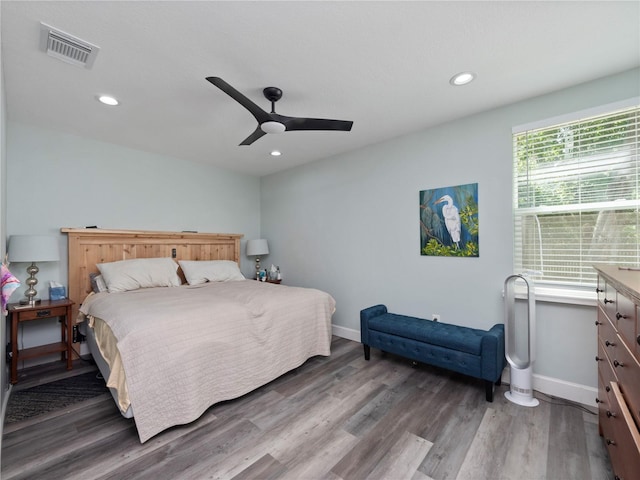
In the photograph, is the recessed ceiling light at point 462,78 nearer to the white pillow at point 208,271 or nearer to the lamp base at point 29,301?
the white pillow at point 208,271

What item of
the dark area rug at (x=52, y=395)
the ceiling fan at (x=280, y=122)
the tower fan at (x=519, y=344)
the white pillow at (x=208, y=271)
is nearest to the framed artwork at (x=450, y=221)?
the tower fan at (x=519, y=344)

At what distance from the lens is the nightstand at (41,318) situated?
2521 millimetres

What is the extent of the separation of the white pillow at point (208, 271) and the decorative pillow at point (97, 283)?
0.86 m

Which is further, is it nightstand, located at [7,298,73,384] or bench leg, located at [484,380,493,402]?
nightstand, located at [7,298,73,384]

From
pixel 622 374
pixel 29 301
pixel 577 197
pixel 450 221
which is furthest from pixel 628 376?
pixel 29 301

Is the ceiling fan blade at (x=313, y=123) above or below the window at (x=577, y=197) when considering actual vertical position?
above

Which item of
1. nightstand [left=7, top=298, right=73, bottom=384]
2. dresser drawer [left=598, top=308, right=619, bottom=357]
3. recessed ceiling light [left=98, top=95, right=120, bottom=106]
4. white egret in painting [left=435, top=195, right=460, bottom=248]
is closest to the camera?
dresser drawer [left=598, top=308, right=619, bottom=357]

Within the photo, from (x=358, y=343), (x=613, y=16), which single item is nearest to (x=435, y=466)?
(x=358, y=343)

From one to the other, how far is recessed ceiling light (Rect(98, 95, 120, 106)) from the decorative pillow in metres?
1.85

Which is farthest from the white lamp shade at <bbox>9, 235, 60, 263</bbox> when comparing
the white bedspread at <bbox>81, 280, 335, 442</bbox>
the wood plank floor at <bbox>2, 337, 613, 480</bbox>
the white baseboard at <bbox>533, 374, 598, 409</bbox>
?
the white baseboard at <bbox>533, 374, 598, 409</bbox>

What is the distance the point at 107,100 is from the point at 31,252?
1.61 meters

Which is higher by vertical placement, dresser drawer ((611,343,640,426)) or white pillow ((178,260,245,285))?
white pillow ((178,260,245,285))

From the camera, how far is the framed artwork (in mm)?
2740

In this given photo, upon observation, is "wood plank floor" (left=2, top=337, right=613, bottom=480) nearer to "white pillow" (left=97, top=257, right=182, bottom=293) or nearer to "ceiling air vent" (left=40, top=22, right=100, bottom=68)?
"white pillow" (left=97, top=257, right=182, bottom=293)
